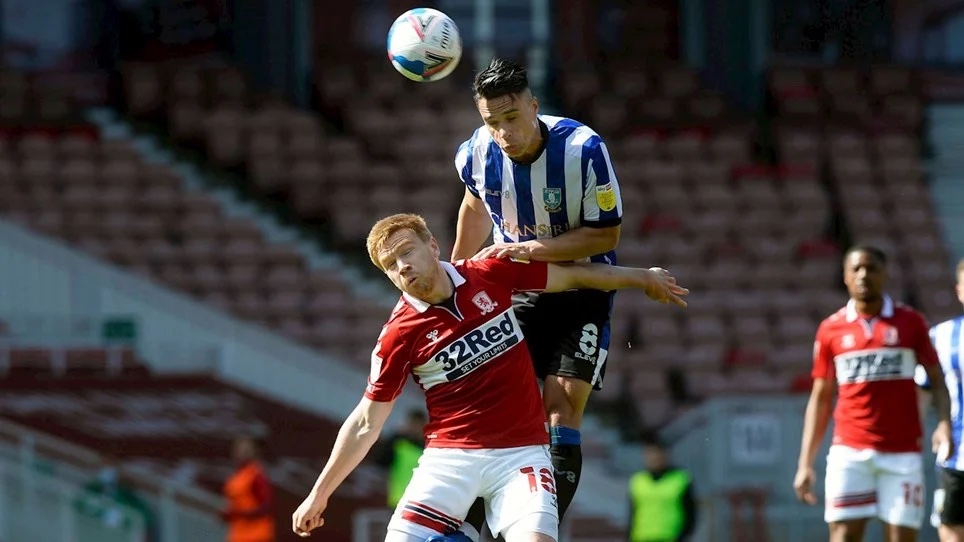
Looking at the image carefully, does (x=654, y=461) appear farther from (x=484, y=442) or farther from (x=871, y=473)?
(x=484, y=442)

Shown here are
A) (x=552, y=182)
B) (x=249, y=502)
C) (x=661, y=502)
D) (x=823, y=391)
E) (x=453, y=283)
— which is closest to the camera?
(x=453, y=283)

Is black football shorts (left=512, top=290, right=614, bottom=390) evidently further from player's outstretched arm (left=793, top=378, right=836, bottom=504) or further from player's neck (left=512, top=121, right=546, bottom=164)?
player's outstretched arm (left=793, top=378, right=836, bottom=504)

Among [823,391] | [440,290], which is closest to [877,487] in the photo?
[823,391]

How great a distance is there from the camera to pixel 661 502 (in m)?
11.6

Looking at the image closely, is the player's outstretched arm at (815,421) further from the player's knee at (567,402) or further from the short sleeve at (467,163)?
the short sleeve at (467,163)

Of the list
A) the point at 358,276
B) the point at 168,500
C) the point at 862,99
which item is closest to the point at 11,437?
the point at 168,500

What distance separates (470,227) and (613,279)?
750 millimetres

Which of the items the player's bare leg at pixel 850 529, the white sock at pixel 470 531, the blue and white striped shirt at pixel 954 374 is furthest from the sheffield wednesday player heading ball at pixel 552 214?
the blue and white striped shirt at pixel 954 374

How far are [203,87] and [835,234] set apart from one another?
6.73m

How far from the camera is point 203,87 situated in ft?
57.4

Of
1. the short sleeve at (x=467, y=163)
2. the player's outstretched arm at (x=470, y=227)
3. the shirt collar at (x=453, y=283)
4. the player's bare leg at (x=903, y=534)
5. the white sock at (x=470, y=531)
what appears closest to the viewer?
the shirt collar at (x=453, y=283)

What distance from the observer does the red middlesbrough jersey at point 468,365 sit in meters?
5.73

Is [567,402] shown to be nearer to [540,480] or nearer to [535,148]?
[540,480]

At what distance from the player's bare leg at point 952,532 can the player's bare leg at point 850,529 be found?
543mm
